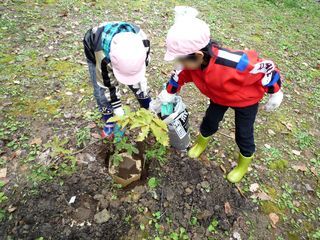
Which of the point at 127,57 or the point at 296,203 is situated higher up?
the point at 127,57

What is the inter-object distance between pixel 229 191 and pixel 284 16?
216 inches

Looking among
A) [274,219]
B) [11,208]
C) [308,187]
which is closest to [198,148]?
[274,219]

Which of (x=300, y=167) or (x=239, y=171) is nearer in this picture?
(x=239, y=171)

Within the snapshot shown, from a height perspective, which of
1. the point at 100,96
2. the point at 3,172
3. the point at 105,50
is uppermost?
the point at 105,50

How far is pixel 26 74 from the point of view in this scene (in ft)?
13.8

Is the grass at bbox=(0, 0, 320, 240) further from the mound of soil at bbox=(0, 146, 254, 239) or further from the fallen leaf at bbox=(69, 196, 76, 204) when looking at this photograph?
the fallen leaf at bbox=(69, 196, 76, 204)

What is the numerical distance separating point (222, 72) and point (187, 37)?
1.44ft

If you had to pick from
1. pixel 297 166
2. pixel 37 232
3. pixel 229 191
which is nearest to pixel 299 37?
pixel 297 166

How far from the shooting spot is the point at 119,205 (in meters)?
2.78

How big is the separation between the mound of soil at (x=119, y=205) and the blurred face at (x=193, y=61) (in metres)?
1.24

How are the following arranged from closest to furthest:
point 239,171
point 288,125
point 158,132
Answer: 1. point 158,132
2. point 239,171
3. point 288,125

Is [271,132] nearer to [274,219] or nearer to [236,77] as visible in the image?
[274,219]

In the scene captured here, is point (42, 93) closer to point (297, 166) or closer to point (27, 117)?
point (27, 117)

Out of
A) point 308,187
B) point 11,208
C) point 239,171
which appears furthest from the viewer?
point 308,187
